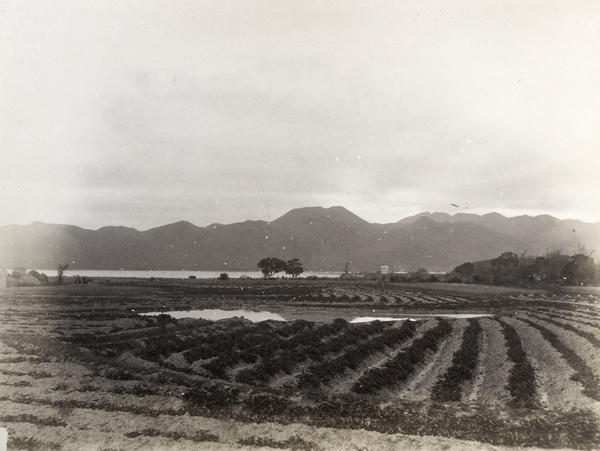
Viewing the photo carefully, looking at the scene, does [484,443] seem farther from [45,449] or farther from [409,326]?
[409,326]

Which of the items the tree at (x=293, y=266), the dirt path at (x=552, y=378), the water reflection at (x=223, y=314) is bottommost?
the water reflection at (x=223, y=314)

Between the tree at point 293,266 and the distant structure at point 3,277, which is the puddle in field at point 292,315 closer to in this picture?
the distant structure at point 3,277

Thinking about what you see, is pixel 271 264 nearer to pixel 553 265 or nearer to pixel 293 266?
pixel 293 266

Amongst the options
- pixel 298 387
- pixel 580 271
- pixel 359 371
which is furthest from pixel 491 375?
pixel 580 271

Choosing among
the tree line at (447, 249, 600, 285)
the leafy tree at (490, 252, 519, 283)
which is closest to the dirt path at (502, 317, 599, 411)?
the tree line at (447, 249, 600, 285)

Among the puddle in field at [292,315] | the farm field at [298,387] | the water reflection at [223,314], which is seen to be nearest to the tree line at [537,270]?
the puddle in field at [292,315]

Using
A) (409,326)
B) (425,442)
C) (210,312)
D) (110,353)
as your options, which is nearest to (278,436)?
(425,442)

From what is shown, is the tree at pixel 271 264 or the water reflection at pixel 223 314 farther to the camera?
the tree at pixel 271 264
